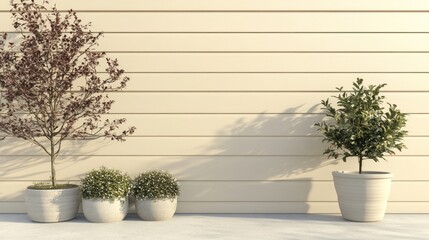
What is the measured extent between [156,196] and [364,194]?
241 centimetres

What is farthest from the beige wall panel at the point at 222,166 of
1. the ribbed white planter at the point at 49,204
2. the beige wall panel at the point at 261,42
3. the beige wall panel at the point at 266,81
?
the beige wall panel at the point at 261,42

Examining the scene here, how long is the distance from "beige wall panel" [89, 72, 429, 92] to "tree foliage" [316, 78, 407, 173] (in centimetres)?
35

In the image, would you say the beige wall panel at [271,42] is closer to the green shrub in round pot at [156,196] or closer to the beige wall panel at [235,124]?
the beige wall panel at [235,124]

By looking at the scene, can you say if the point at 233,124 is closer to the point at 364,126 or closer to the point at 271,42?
the point at 271,42

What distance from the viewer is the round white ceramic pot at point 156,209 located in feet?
19.1

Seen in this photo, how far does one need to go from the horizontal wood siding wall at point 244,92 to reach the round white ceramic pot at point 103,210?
67 centimetres

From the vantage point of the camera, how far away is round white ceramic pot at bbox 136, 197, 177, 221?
5824mm

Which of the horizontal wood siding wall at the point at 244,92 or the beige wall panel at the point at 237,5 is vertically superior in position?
the beige wall panel at the point at 237,5

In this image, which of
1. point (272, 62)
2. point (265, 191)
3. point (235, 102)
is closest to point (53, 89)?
point (235, 102)

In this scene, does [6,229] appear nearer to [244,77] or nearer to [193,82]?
[193,82]

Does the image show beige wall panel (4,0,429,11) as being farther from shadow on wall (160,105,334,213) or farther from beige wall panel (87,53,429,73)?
shadow on wall (160,105,334,213)

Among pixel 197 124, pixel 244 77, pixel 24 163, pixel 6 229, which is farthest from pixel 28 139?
pixel 244 77

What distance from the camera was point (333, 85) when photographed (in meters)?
6.42

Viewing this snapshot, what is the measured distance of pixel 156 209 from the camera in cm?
584
